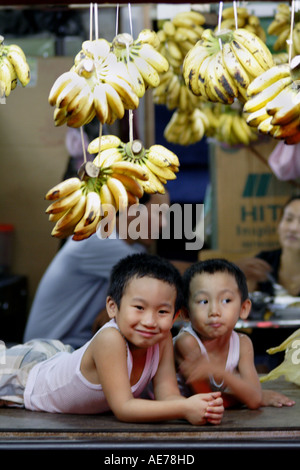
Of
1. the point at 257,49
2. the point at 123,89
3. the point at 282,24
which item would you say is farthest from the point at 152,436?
the point at 282,24

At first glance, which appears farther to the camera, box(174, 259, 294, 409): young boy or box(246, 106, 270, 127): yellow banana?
box(174, 259, 294, 409): young boy

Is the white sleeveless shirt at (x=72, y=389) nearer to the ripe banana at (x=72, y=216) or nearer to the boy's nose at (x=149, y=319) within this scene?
the boy's nose at (x=149, y=319)

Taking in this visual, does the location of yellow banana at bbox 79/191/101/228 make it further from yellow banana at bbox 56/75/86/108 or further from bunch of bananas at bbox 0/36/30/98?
bunch of bananas at bbox 0/36/30/98

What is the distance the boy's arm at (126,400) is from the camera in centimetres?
140

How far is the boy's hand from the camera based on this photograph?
4.56 ft

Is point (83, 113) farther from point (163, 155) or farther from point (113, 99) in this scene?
point (163, 155)

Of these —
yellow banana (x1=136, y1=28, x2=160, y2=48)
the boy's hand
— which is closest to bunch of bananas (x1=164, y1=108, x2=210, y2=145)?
yellow banana (x1=136, y1=28, x2=160, y2=48)

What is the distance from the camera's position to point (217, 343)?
1.62 meters

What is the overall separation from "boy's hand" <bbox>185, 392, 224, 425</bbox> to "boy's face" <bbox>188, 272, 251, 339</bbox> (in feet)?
0.66

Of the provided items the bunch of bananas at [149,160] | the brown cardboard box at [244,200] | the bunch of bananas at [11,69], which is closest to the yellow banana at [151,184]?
Result: the bunch of bananas at [149,160]

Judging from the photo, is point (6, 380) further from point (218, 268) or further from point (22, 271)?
point (22, 271)
